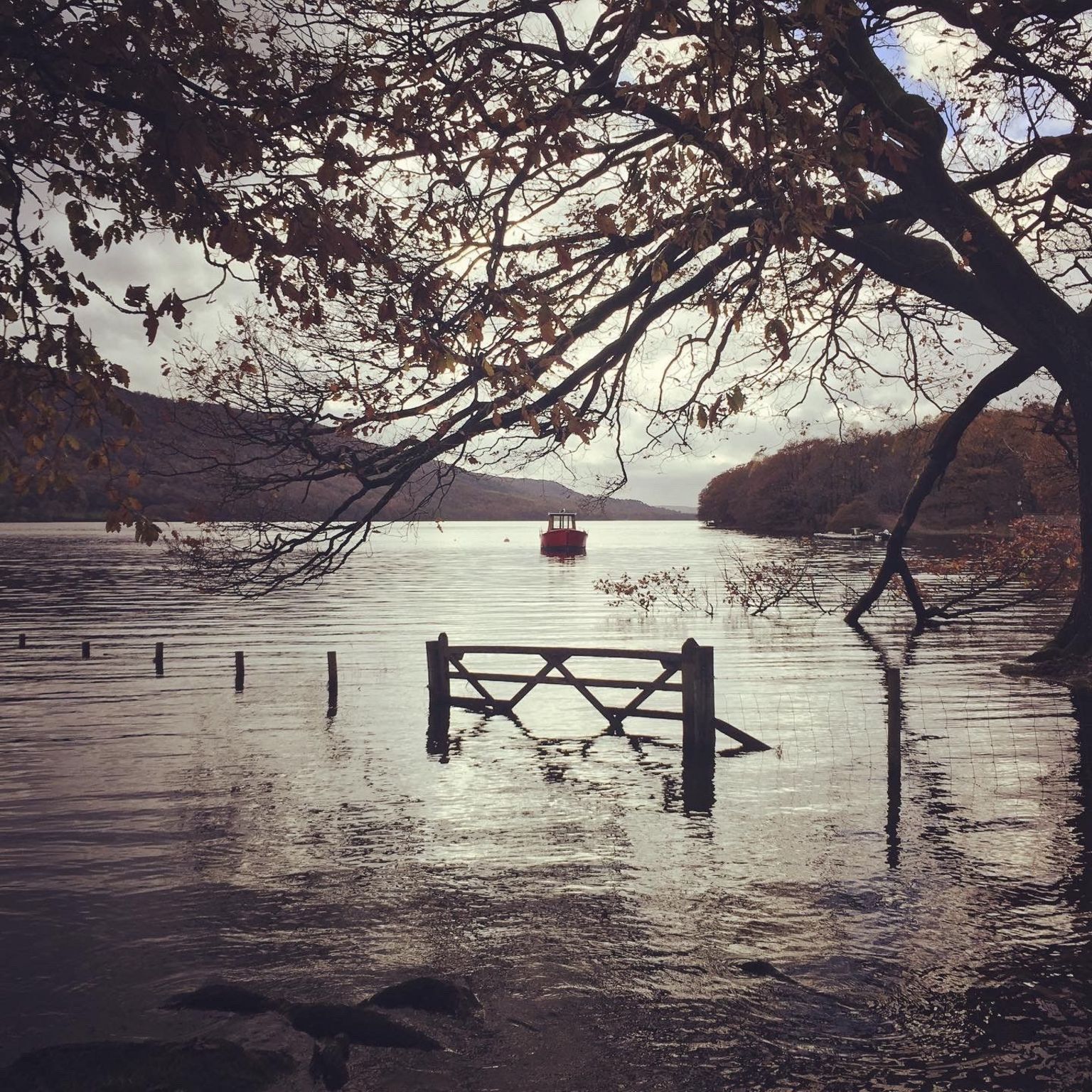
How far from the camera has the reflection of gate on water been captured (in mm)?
17359

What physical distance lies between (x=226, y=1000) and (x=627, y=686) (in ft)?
36.4

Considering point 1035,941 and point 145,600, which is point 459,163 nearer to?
point 1035,941

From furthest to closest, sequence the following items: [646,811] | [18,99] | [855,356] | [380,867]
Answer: [855,356], [646,811], [380,867], [18,99]

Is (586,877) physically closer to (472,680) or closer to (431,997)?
(431,997)

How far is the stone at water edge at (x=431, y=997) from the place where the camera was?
8.38 meters

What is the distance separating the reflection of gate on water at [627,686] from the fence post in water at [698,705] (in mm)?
12

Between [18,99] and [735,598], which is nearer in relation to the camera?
[18,99]

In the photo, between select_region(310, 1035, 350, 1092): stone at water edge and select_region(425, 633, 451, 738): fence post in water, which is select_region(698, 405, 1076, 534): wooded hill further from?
select_region(310, 1035, 350, 1092): stone at water edge

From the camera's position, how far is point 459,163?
9586 millimetres

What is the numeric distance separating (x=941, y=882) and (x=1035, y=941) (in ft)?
5.95

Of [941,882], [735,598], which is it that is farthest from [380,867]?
[735,598]

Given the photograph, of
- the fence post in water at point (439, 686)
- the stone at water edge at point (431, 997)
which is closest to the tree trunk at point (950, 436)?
the fence post in water at point (439, 686)

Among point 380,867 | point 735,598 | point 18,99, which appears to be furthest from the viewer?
point 735,598

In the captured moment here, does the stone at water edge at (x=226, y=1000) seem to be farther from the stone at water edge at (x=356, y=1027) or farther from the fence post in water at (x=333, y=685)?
the fence post in water at (x=333, y=685)
